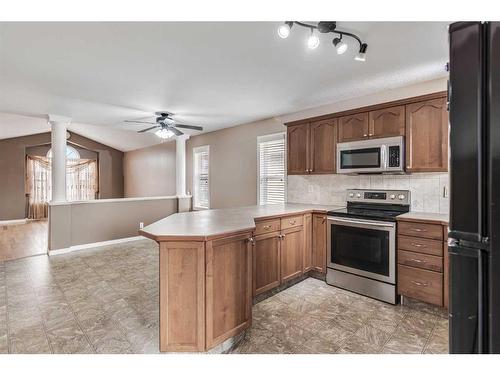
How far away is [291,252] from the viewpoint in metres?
3.06

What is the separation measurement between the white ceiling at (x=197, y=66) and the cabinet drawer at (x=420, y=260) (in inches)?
73.4

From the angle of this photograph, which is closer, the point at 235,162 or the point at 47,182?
the point at 235,162

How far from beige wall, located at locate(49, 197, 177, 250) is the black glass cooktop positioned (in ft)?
13.6

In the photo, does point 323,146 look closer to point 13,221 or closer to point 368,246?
point 368,246

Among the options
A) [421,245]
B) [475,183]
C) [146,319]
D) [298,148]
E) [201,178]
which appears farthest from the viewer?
[201,178]

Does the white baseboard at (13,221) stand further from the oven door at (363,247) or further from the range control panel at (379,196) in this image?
the range control panel at (379,196)

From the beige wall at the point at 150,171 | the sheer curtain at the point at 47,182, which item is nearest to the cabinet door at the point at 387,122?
the beige wall at the point at 150,171

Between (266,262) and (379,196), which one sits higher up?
(379,196)

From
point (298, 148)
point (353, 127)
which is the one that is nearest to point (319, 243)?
point (298, 148)

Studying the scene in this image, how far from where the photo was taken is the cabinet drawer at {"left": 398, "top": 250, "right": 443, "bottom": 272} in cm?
243

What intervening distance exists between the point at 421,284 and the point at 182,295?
2.26 m

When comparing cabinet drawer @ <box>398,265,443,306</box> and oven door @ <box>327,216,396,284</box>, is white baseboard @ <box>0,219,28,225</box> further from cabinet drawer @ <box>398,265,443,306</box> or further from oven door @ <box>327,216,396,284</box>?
cabinet drawer @ <box>398,265,443,306</box>

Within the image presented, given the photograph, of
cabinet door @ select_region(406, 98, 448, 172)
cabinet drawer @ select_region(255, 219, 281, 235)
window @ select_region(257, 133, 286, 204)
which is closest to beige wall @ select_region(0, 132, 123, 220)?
window @ select_region(257, 133, 286, 204)
